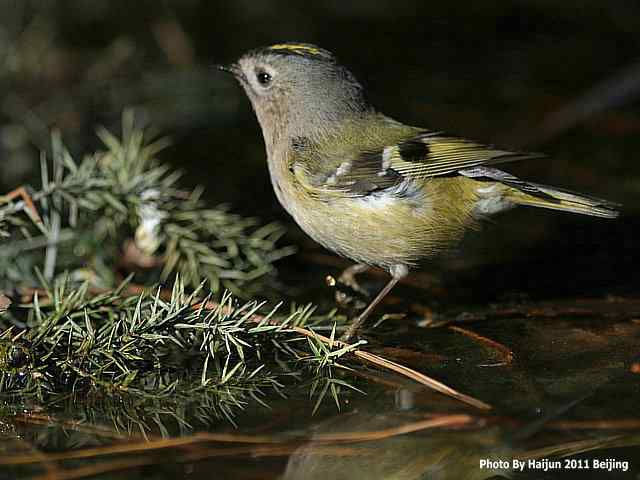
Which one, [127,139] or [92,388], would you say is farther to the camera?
[127,139]

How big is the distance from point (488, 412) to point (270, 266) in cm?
120

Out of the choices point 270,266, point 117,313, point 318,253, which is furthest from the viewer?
point 318,253

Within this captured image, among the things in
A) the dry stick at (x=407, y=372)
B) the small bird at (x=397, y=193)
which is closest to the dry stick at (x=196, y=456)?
the dry stick at (x=407, y=372)


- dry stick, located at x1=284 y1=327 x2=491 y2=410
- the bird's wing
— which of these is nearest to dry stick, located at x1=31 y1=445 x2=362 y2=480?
dry stick, located at x1=284 y1=327 x2=491 y2=410

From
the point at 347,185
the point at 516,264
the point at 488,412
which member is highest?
the point at 347,185

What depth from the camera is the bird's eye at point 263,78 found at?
9.99ft

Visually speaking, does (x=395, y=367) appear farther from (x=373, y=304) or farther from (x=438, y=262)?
(x=438, y=262)

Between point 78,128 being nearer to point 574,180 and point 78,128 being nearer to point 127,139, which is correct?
point 127,139

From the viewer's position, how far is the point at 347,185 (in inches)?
105

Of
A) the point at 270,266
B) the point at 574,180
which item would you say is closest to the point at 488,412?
the point at 270,266

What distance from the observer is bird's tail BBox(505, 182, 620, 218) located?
8.30ft

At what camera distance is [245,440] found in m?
1.76

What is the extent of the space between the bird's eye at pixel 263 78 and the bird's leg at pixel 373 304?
2.58ft

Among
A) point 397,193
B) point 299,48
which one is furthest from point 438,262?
point 299,48
